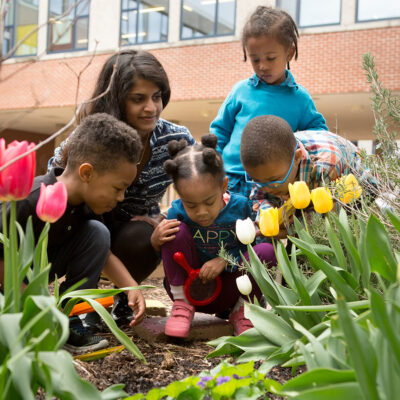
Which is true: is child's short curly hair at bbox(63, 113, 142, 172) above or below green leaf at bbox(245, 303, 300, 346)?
above

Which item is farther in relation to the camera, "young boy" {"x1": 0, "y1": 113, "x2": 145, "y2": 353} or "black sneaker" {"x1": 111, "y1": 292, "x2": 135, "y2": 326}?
"black sneaker" {"x1": 111, "y1": 292, "x2": 135, "y2": 326}

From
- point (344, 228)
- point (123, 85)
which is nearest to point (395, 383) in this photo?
point (344, 228)

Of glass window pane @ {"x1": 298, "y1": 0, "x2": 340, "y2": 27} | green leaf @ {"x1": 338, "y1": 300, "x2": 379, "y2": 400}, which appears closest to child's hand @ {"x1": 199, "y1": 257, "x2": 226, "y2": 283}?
green leaf @ {"x1": 338, "y1": 300, "x2": 379, "y2": 400}

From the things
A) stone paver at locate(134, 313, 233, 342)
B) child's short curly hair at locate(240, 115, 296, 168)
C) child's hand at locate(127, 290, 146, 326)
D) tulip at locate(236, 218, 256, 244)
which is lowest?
stone paver at locate(134, 313, 233, 342)

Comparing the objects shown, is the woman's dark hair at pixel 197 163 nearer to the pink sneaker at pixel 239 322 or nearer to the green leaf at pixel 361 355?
the pink sneaker at pixel 239 322

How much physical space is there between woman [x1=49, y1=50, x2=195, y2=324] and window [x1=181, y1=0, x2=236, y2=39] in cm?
A: 1134

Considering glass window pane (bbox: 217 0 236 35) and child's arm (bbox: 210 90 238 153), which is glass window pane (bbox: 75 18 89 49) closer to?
glass window pane (bbox: 217 0 236 35)

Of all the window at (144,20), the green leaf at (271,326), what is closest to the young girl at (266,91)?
the green leaf at (271,326)

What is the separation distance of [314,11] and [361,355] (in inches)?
504

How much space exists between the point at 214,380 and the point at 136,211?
174 centimetres

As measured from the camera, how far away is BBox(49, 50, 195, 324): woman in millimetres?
2646

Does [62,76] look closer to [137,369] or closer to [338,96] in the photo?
[338,96]

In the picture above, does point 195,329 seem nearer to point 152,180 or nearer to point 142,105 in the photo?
point 152,180

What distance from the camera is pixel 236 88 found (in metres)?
3.19
